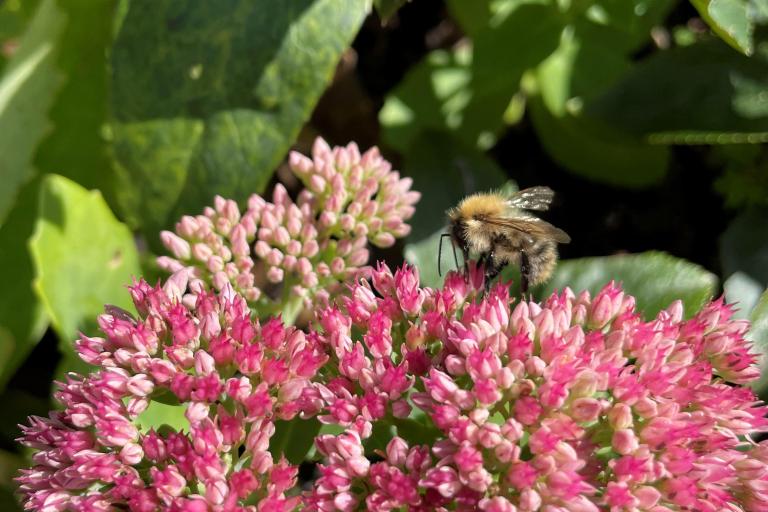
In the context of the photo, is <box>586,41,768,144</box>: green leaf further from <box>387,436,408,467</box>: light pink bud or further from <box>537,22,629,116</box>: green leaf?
<box>387,436,408,467</box>: light pink bud

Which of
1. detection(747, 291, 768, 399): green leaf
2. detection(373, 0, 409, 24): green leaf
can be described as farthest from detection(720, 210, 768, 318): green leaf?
detection(373, 0, 409, 24): green leaf

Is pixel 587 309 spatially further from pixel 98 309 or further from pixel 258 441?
pixel 98 309

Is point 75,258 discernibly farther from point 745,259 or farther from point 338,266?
point 745,259

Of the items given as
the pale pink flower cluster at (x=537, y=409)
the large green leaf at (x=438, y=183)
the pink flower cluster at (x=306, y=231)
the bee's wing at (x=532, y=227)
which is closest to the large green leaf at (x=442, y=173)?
the large green leaf at (x=438, y=183)

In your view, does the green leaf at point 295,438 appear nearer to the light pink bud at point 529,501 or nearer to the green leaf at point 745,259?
the light pink bud at point 529,501

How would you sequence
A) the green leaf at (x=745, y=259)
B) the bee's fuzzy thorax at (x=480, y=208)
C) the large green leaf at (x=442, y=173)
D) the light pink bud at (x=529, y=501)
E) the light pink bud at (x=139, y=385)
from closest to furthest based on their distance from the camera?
the light pink bud at (x=529, y=501)
the light pink bud at (x=139, y=385)
the bee's fuzzy thorax at (x=480, y=208)
the green leaf at (x=745, y=259)
the large green leaf at (x=442, y=173)
